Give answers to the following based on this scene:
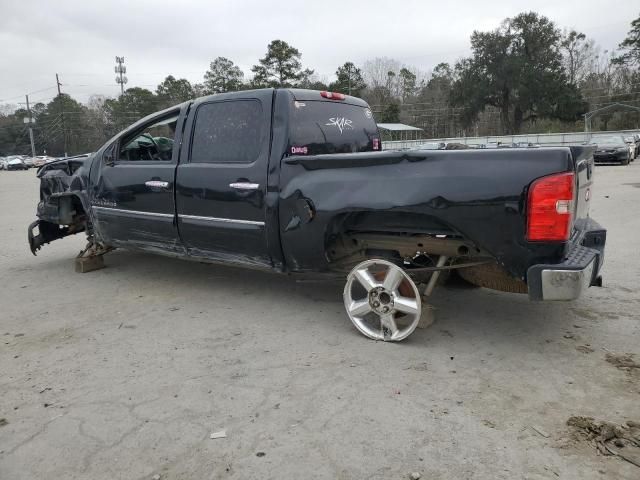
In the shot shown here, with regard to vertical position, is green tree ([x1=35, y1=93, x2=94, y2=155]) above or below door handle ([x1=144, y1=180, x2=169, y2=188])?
above

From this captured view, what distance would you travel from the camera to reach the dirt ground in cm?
242

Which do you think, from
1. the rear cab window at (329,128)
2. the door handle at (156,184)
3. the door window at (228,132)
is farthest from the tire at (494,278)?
the door handle at (156,184)

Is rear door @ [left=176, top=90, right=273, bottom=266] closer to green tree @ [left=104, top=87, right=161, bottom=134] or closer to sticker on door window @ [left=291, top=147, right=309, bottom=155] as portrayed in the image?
sticker on door window @ [left=291, top=147, right=309, bottom=155]

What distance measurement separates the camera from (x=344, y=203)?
3.73 metres

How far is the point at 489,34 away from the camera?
54812 millimetres

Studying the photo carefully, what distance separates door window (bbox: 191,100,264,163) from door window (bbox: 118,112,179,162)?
0.40 m

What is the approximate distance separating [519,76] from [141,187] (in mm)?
55425

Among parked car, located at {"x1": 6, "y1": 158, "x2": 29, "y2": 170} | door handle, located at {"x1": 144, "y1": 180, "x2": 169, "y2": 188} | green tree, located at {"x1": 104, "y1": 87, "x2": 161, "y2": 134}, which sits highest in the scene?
green tree, located at {"x1": 104, "y1": 87, "x2": 161, "y2": 134}

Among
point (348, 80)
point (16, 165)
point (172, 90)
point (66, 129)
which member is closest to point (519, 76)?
point (348, 80)

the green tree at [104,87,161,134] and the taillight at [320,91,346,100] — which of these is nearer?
the taillight at [320,91,346,100]

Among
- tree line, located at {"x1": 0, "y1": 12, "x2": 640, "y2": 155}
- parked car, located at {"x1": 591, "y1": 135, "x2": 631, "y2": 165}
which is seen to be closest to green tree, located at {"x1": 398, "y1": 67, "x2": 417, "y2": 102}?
tree line, located at {"x1": 0, "y1": 12, "x2": 640, "y2": 155}

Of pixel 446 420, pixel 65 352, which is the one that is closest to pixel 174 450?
pixel 446 420

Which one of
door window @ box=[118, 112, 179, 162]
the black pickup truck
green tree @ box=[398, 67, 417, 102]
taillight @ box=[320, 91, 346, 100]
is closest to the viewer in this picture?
the black pickup truck

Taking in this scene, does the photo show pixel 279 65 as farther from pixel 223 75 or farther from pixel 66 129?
pixel 66 129
